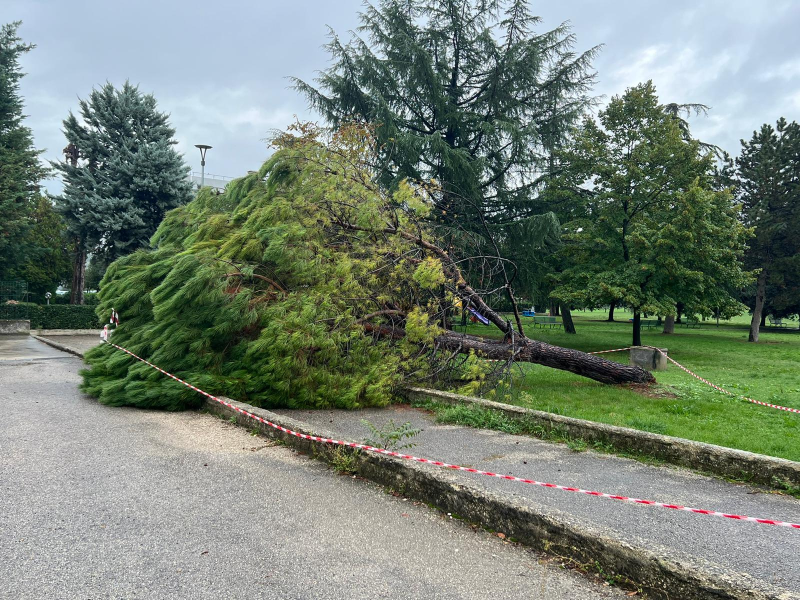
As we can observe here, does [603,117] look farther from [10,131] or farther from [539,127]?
[10,131]

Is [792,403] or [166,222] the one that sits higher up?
[166,222]

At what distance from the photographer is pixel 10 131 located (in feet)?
86.0

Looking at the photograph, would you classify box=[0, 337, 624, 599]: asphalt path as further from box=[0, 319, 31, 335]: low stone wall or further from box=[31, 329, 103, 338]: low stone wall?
box=[0, 319, 31, 335]: low stone wall

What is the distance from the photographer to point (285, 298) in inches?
350

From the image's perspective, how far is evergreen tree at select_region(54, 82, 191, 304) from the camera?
82.2 ft

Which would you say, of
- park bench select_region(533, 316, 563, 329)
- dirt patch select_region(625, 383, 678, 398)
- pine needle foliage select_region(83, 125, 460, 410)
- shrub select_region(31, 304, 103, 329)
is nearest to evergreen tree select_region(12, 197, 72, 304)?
shrub select_region(31, 304, 103, 329)

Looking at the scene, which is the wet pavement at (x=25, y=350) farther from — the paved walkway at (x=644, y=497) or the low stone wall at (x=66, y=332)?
the paved walkway at (x=644, y=497)

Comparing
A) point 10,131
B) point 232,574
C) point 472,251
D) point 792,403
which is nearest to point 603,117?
point 472,251

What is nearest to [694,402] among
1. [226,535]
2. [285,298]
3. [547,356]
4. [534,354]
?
[547,356]

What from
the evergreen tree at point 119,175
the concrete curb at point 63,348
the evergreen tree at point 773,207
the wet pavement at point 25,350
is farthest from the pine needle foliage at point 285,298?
the evergreen tree at point 773,207

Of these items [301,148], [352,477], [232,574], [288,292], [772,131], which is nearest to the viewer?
[232,574]

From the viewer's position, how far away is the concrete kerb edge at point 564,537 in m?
2.81

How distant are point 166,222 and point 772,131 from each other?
30090 millimetres

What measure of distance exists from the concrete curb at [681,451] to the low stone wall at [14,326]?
25.7m
